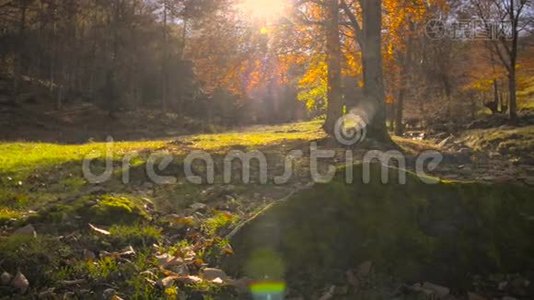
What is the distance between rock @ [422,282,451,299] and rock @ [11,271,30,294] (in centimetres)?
348

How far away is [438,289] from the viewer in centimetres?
481

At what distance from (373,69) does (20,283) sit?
1357cm

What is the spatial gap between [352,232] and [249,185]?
14.6ft

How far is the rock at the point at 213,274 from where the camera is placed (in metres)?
4.87

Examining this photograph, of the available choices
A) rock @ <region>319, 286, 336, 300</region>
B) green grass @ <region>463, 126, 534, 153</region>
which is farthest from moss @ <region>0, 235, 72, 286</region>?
green grass @ <region>463, 126, 534, 153</region>

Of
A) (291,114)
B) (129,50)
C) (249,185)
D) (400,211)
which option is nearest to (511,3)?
(249,185)

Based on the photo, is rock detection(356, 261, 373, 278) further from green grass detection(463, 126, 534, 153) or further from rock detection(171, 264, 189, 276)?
green grass detection(463, 126, 534, 153)

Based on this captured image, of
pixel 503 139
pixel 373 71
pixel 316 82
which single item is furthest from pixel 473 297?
pixel 503 139

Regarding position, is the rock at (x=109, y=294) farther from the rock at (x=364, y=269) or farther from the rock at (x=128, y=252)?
the rock at (x=364, y=269)

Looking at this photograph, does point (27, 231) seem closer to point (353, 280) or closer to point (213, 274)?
point (213, 274)

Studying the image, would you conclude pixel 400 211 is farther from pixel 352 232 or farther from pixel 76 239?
pixel 76 239

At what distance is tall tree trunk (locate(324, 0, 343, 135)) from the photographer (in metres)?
19.4

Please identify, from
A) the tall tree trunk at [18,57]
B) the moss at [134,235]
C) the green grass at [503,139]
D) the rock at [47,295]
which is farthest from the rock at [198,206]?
the tall tree trunk at [18,57]

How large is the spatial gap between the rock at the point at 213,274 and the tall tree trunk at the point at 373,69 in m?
12.3
